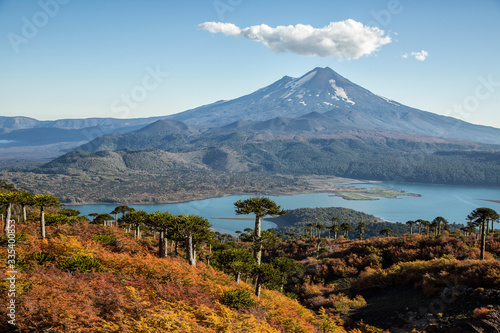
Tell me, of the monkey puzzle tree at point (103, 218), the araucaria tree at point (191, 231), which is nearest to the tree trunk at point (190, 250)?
the araucaria tree at point (191, 231)

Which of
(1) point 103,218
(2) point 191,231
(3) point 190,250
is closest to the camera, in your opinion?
(3) point 190,250

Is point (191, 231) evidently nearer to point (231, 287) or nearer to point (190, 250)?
point (190, 250)

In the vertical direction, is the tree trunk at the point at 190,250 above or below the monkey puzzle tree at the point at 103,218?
above

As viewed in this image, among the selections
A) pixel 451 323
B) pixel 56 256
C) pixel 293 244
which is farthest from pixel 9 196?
pixel 293 244

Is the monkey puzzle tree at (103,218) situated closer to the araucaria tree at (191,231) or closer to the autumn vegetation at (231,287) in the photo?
the autumn vegetation at (231,287)

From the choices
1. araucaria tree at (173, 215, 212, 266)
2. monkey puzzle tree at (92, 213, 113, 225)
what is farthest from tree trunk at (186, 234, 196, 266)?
monkey puzzle tree at (92, 213, 113, 225)

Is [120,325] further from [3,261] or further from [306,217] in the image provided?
[306,217]

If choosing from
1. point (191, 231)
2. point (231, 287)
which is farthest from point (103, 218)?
point (231, 287)

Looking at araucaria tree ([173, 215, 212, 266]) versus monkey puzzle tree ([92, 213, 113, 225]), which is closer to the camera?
araucaria tree ([173, 215, 212, 266])

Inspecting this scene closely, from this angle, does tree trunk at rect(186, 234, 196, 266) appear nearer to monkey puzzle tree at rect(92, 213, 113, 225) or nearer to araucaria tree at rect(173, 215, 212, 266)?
araucaria tree at rect(173, 215, 212, 266)

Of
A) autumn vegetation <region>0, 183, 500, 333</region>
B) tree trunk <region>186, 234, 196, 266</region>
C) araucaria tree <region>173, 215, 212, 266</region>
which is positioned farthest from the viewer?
araucaria tree <region>173, 215, 212, 266</region>
